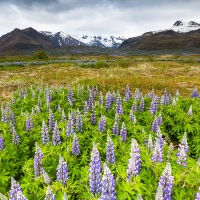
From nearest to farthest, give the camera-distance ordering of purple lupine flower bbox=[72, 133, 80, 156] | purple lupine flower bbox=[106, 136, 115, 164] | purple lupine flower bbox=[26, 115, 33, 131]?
purple lupine flower bbox=[106, 136, 115, 164] → purple lupine flower bbox=[72, 133, 80, 156] → purple lupine flower bbox=[26, 115, 33, 131]

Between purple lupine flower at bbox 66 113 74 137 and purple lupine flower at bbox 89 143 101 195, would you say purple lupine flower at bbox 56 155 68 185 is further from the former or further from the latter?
purple lupine flower at bbox 66 113 74 137

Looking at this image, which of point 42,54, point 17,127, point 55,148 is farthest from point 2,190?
point 42,54

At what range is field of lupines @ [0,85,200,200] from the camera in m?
3.57

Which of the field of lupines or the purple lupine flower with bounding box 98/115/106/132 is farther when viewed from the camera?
the purple lupine flower with bounding box 98/115/106/132

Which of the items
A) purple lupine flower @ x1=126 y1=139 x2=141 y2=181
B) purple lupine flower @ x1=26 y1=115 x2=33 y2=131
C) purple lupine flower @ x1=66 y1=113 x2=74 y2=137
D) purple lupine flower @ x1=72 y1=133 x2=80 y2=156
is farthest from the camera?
purple lupine flower @ x1=26 y1=115 x2=33 y2=131

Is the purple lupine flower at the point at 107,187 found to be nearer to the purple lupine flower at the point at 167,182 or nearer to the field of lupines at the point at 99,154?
the field of lupines at the point at 99,154

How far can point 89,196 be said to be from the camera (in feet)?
11.9

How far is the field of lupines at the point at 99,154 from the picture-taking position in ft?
11.7

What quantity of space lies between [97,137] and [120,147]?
2.99 ft

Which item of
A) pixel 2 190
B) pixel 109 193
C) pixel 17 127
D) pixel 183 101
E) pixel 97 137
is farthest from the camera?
pixel 183 101

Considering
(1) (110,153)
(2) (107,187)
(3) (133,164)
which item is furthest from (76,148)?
(2) (107,187)

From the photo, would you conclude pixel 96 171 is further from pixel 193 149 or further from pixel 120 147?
pixel 193 149

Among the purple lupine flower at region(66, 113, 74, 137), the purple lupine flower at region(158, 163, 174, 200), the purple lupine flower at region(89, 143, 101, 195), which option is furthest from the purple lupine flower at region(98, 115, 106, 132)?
the purple lupine flower at region(158, 163, 174, 200)

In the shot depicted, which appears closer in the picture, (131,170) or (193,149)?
(131,170)
